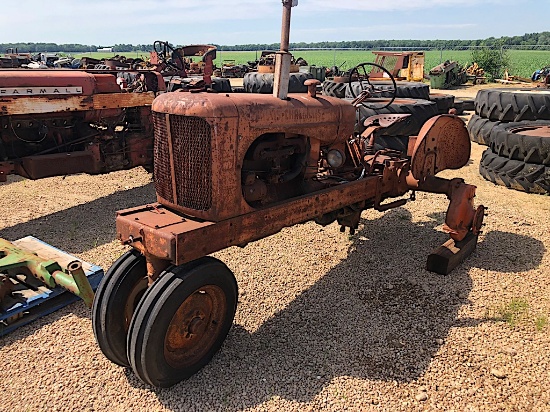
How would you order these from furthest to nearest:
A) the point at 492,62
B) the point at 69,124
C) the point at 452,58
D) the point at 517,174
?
the point at 452,58 < the point at 492,62 < the point at 517,174 < the point at 69,124

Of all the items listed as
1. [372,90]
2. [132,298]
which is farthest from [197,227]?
[372,90]

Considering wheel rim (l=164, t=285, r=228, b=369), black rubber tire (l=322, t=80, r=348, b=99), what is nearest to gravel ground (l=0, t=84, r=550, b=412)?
wheel rim (l=164, t=285, r=228, b=369)

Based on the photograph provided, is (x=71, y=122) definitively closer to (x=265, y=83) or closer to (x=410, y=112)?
(x=410, y=112)

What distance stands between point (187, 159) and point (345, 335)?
66.6 inches

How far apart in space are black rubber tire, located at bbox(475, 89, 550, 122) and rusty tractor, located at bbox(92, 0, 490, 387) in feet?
18.2

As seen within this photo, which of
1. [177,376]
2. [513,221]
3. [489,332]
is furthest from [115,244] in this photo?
[513,221]

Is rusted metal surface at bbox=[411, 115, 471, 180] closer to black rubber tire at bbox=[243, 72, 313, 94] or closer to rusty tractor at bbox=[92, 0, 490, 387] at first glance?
rusty tractor at bbox=[92, 0, 490, 387]

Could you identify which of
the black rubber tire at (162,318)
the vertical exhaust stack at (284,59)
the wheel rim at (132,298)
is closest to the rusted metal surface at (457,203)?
the vertical exhaust stack at (284,59)

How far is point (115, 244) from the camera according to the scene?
16.5ft

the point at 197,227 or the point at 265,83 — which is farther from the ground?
the point at 197,227

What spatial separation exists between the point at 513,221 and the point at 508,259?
1.16 metres

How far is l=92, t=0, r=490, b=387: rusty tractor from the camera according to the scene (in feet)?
9.00

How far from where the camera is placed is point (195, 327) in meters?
2.92

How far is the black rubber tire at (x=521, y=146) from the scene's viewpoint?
21.1 feet
